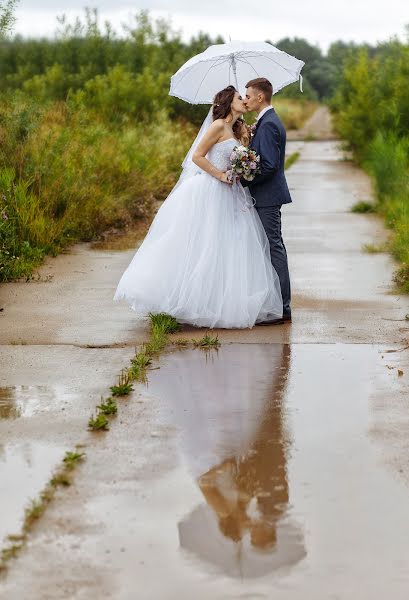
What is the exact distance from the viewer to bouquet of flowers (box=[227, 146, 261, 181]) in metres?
8.30

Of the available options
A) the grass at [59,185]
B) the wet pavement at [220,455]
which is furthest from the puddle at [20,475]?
the grass at [59,185]

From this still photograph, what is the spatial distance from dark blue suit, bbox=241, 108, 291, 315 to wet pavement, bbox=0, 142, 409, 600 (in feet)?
1.60

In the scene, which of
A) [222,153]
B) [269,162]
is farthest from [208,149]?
[269,162]

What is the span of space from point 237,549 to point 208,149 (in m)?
4.95

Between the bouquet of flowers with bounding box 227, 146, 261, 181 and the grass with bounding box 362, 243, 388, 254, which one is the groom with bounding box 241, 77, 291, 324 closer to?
the bouquet of flowers with bounding box 227, 146, 261, 181

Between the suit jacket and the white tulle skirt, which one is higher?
the suit jacket

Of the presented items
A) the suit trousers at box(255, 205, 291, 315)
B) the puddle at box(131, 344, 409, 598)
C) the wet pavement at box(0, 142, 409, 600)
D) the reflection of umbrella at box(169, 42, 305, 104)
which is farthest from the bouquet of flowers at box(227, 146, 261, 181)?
the puddle at box(131, 344, 409, 598)

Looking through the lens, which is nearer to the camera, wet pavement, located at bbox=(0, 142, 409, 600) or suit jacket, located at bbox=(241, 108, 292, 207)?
wet pavement, located at bbox=(0, 142, 409, 600)

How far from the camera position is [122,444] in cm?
545

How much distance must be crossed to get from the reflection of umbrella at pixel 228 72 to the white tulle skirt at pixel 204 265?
1.04 m

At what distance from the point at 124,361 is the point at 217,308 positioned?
125cm

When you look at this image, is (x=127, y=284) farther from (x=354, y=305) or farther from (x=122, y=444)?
(x=122, y=444)

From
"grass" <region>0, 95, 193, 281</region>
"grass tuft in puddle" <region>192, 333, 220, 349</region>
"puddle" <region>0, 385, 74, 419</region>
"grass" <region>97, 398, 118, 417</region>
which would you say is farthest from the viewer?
"grass" <region>0, 95, 193, 281</region>

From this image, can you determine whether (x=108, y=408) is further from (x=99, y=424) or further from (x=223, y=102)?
(x=223, y=102)
